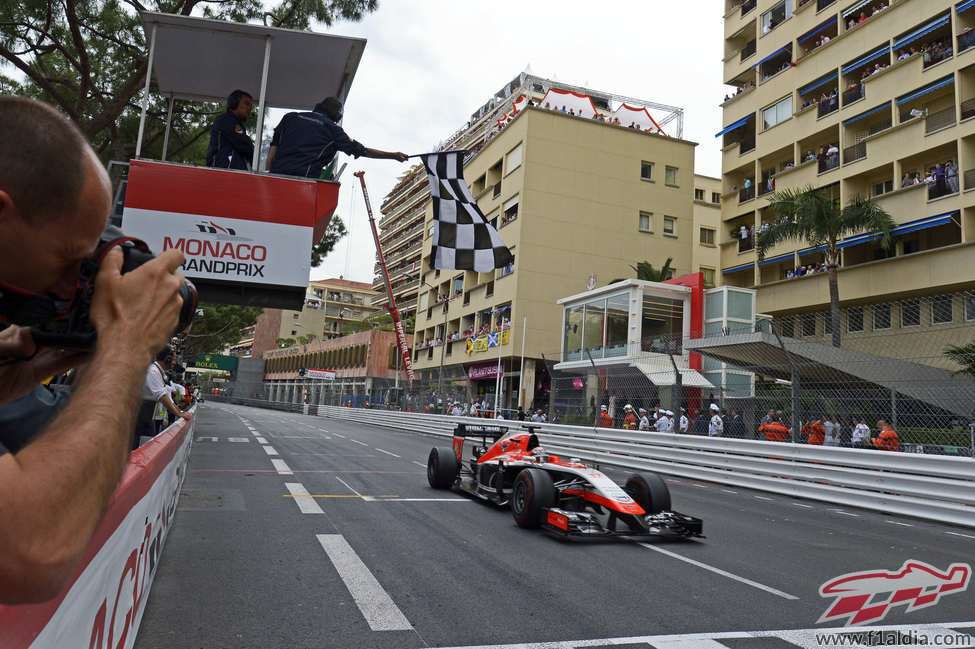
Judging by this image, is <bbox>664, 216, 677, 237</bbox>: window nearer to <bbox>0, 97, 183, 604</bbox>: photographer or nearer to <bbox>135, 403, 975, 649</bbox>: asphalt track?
<bbox>135, 403, 975, 649</bbox>: asphalt track

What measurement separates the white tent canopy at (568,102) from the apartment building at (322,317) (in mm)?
55025

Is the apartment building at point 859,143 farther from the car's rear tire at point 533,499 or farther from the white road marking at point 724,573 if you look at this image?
the car's rear tire at point 533,499

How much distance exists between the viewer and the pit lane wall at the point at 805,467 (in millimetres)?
8961

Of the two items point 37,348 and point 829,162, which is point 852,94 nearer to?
point 829,162

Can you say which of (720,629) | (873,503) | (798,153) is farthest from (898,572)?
(798,153)

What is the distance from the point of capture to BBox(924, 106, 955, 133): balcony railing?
2328 cm

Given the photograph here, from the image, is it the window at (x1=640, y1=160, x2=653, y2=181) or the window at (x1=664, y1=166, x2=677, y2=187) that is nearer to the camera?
the window at (x1=640, y1=160, x2=653, y2=181)

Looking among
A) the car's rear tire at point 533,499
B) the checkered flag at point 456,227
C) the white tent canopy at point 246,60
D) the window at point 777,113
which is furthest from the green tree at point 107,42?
the window at point 777,113

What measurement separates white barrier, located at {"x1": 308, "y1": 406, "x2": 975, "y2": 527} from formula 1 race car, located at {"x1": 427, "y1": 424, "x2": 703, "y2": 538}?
4.52 metres

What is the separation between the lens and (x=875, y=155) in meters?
26.1

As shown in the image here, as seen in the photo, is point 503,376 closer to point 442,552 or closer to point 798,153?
point 798,153

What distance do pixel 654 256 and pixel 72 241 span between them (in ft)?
134

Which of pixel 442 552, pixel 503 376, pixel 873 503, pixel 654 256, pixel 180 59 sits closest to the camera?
pixel 442 552

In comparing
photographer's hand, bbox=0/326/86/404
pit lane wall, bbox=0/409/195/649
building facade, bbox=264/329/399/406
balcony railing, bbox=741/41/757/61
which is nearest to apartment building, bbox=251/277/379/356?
building facade, bbox=264/329/399/406
